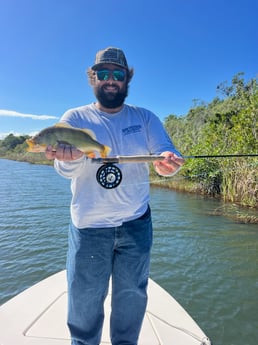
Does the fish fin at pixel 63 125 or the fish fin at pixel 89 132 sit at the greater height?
the fish fin at pixel 63 125

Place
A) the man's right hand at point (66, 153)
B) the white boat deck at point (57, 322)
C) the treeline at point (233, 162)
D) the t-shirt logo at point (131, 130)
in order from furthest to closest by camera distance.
Result: the treeline at point (233, 162) → the white boat deck at point (57, 322) → the t-shirt logo at point (131, 130) → the man's right hand at point (66, 153)

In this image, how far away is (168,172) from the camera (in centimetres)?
233

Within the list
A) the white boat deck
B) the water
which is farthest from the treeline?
the white boat deck

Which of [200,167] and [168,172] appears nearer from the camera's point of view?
[168,172]

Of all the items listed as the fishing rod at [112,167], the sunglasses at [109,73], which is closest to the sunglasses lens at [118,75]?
the sunglasses at [109,73]

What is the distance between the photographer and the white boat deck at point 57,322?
2885 millimetres

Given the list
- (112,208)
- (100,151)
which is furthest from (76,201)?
(100,151)

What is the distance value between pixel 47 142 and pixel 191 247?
7.23 metres

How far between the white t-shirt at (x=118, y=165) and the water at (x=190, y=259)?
3437 millimetres

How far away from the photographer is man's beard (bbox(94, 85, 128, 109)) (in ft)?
7.36

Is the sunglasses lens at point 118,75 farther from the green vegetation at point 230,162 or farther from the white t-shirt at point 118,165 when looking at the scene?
the green vegetation at point 230,162

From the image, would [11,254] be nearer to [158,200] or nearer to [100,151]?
[100,151]

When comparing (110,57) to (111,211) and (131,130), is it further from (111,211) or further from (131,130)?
(111,211)

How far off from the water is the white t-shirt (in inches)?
135
